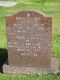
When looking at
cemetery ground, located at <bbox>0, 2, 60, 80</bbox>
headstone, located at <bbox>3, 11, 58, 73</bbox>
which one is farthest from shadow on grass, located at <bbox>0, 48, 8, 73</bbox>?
headstone, located at <bbox>3, 11, 58, 73</bbox>

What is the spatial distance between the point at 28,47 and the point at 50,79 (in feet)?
3.53

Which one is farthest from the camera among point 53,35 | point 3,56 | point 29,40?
point 53,35

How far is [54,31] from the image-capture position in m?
13.7

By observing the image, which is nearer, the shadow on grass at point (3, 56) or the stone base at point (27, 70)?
the stone base at point (27, 70)

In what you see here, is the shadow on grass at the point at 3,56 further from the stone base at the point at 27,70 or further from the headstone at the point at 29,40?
the headstone at the point at 29,40

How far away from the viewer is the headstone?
8.97m

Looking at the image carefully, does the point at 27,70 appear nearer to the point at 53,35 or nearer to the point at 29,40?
the point at 29,40

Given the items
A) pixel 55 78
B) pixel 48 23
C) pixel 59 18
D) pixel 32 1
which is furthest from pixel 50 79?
pixel 32 1

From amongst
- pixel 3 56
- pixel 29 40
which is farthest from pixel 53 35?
pixel 29 40

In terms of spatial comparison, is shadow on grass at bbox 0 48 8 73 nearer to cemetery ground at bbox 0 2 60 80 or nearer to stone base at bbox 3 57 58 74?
cemetery ground at bbox 0 2 60 80

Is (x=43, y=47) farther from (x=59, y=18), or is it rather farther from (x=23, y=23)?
(x=59, y=18)

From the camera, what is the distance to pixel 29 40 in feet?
30.1

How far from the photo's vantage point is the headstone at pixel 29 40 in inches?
353

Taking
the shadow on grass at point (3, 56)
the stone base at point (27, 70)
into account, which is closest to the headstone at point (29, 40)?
the stone base at point (27, 70)
